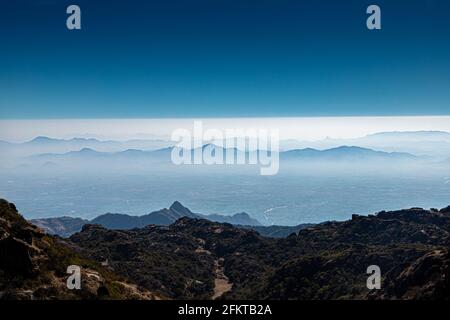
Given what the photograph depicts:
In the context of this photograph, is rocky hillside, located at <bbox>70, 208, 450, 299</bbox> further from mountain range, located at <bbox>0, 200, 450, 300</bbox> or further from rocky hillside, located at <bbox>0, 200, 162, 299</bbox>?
rocky hillside, located at <bbox>0, 200, 162, 299</bbox>

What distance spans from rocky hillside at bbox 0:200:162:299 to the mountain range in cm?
7

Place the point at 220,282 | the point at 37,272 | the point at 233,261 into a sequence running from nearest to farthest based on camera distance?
1. the point at 37,272
2. the point at 220,282
3. the point at 233,261

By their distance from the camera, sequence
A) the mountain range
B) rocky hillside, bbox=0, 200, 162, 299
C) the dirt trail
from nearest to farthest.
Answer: rocky hillside, bbox=0, 200, 162, 299 → the mountain range → the dirt trail

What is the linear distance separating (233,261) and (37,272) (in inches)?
2348

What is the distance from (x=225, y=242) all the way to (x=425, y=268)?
69.3 meters

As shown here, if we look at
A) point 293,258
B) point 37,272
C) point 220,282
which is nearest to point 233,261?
point 220,282

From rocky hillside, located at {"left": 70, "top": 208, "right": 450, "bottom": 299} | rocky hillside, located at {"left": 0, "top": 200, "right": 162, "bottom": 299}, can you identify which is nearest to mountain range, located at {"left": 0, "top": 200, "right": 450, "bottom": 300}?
rocky hillside, located at {"left": 0, "top": 200, "right": 162, "bottom": 299}

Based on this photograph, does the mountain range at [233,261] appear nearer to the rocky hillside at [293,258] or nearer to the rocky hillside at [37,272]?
the rocky hillside at [37,272]

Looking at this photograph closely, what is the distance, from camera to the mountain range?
1212 inches

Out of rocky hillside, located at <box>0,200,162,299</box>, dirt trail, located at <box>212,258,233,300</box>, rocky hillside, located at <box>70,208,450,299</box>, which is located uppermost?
rocky hillside, located at <box>0,200,162,299</box>

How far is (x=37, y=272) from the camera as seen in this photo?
29.8 meters

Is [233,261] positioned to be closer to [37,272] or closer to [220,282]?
[220,282]
